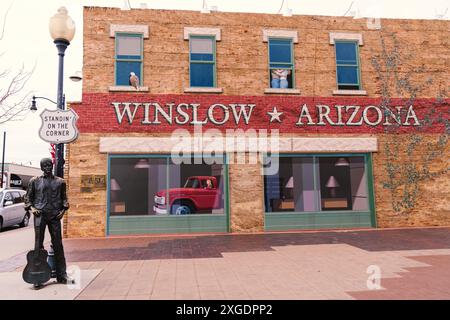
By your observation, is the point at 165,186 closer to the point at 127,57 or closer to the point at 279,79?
the point at 127,57

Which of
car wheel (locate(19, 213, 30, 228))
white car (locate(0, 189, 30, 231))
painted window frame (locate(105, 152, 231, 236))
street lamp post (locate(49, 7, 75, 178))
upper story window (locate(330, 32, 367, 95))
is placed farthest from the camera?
car wheel (locate(19, 213, 30, 228))

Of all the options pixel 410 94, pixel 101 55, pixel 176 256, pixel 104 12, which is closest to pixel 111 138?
pixel 101 55

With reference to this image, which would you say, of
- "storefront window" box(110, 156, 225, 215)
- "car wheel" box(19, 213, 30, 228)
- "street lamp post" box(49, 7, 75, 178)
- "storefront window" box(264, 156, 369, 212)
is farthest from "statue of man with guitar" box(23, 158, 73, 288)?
"car wheel" box(19, 213, 30, 228)

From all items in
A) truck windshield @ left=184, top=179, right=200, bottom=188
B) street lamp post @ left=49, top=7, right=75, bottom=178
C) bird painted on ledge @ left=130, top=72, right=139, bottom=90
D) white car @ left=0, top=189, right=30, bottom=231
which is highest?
bird painted on ledge @ left=130, top=72, right=139, bottom=90

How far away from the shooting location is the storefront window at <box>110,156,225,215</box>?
11.7 m

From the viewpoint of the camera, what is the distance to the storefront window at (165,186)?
11711 millimetres

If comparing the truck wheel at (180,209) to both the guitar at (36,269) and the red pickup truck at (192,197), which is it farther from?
the guitar at (36,269)

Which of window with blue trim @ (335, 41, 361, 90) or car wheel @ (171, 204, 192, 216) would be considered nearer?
car wheel @ (171, 204, 192, 216)

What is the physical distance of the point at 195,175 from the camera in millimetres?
12000

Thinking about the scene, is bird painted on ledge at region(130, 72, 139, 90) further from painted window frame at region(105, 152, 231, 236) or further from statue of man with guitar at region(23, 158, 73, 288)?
statue of man with guitar at region(23, 158, 73, 288)

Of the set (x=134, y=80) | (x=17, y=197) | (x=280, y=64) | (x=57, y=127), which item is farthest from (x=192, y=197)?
(x=17, y=197)

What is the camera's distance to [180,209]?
470 inches

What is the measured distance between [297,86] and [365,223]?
565 centimetres

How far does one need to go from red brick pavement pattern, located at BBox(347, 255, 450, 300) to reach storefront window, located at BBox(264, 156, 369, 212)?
5.60 metres
